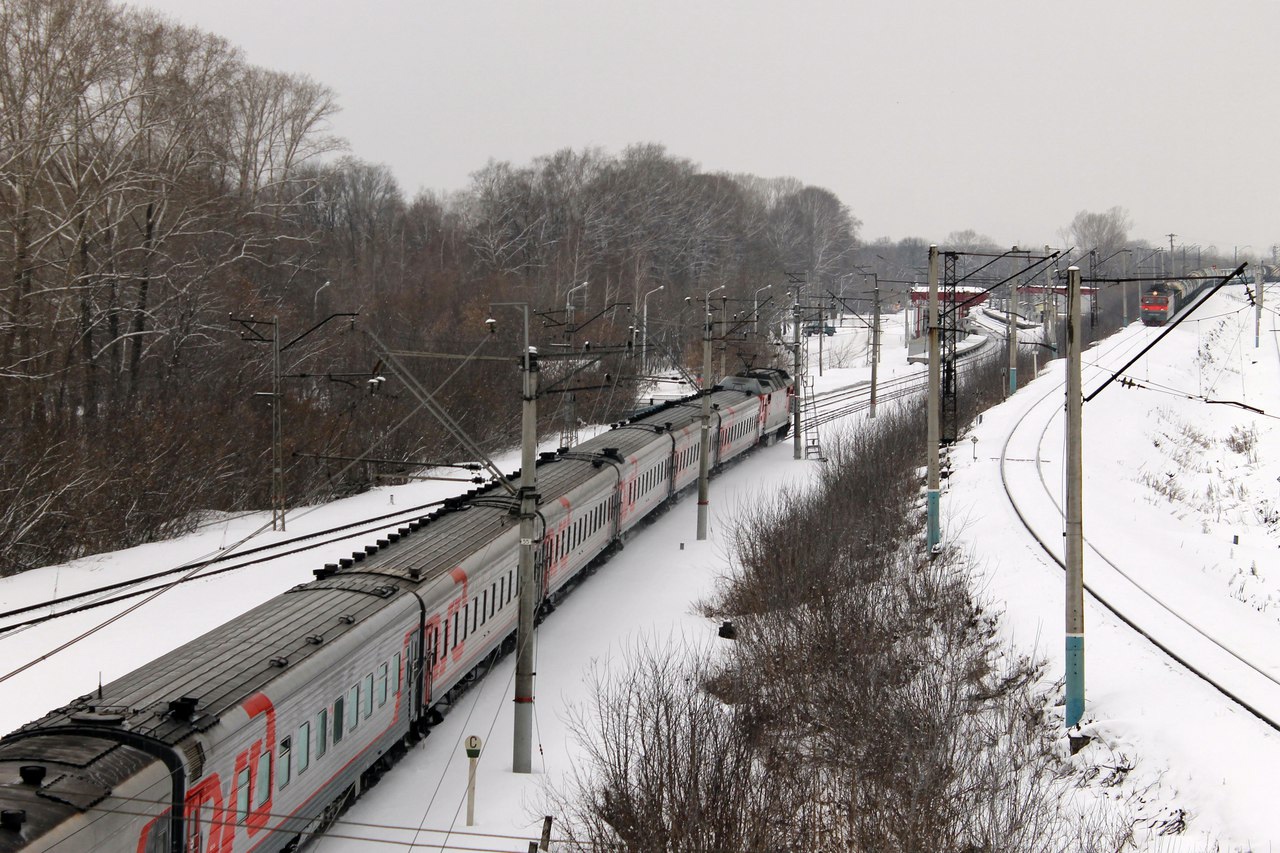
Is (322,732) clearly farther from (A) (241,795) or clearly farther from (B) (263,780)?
(A) (241,795)

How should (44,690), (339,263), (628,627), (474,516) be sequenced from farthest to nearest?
(339,263)
(628,627)
(474,516)
(44,690)

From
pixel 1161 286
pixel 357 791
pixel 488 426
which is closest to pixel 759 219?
pixel 1161 286

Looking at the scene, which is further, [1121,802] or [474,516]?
[474,516]

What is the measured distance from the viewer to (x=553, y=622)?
23.8m

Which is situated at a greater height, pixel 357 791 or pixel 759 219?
pixel 759 219

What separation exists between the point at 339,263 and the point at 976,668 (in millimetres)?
63140

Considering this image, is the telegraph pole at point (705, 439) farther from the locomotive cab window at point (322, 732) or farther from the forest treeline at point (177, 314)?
the locomotive cab window at point (322, 732)

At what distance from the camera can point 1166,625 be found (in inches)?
708

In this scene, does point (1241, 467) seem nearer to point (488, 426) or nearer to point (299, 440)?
point (488, 426)

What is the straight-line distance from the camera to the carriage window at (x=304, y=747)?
12523 millimetres

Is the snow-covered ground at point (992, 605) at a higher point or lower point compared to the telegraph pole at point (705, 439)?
lower

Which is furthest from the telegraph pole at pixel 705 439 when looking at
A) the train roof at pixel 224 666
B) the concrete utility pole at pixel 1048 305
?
the train roof at pixel 224 666

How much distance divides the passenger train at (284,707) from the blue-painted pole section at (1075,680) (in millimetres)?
8815

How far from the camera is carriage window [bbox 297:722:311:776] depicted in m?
12.5
